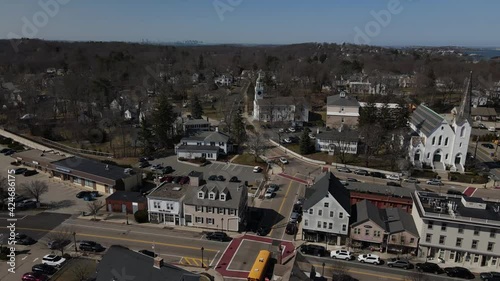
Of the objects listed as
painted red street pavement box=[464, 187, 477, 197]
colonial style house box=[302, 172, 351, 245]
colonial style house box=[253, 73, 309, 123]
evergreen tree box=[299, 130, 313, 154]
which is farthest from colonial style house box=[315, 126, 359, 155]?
colonial style house box=[302, 172, 351, 245]

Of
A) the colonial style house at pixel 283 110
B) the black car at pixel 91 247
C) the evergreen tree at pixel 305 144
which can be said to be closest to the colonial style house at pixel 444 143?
the evergreen tree at pixel 305 144

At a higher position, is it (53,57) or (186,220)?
(53,57)

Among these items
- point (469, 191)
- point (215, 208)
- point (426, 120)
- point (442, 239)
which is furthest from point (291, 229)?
point (426, 120)

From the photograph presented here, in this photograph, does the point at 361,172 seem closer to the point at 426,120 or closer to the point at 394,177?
the point at 394,177

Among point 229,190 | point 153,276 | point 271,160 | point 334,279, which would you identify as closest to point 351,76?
point 271,160

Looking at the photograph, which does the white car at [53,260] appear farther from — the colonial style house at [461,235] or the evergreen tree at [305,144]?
the evergreen tree at [305,144]

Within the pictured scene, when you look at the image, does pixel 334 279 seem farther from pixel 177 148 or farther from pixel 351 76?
pixel 351 76

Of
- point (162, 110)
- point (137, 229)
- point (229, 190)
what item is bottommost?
point (137, 229)
